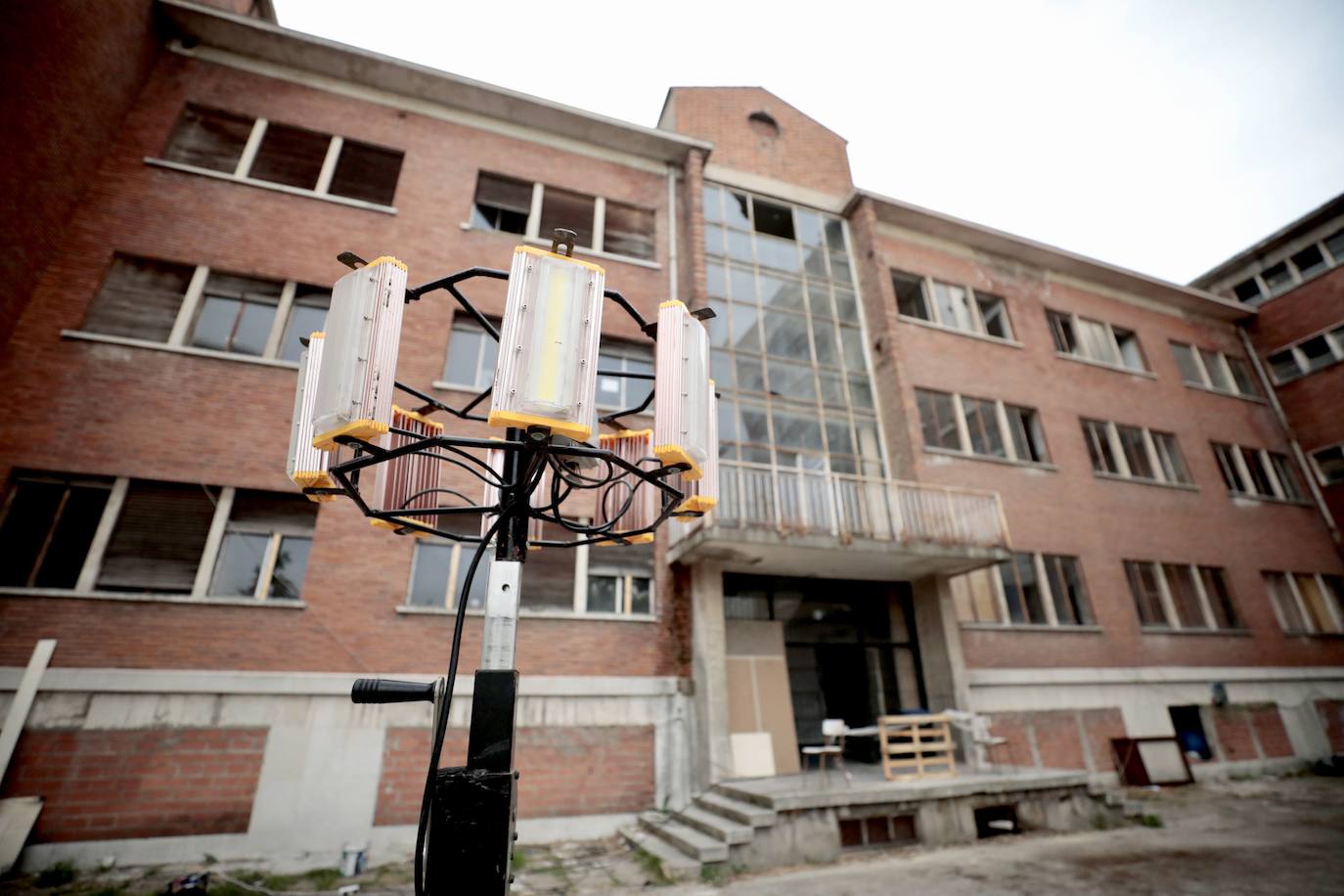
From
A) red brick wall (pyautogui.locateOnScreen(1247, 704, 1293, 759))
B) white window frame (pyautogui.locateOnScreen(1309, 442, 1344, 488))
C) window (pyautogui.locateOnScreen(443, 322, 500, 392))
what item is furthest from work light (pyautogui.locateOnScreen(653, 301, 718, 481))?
white window frame (pyautogui.locateOnScreen(1309, 442, 1344, 488))

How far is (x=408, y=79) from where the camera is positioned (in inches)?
488

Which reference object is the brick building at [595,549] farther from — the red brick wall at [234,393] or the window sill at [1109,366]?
the window sill at [1109,366]

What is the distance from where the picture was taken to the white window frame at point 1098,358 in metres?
16.7

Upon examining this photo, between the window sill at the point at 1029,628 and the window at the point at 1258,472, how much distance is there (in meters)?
8.04

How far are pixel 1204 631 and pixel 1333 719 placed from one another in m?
3.98

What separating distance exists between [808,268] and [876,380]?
325 cm

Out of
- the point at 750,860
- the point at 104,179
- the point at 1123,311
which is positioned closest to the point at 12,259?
the point at 104,179

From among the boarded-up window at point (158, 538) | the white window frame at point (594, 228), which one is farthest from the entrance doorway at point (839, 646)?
the boarded-up window at point (158, 538)

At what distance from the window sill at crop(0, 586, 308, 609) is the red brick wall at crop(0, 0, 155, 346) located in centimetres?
376

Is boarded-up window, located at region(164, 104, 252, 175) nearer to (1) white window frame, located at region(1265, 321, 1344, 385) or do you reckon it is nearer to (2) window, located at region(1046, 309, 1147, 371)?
(2) window, located at region(1046, 309, 1147, 371)

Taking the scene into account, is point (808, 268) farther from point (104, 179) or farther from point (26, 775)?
point (26, 775)

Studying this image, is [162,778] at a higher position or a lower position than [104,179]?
lower

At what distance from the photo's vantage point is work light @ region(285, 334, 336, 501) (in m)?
2.62

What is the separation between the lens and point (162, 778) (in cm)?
756
